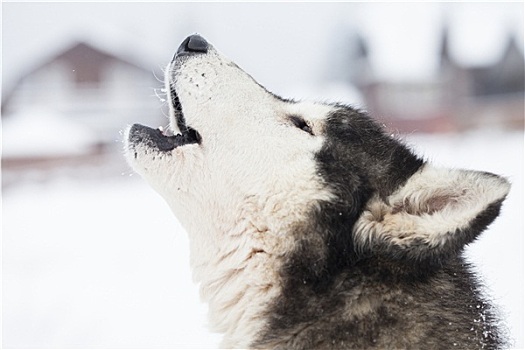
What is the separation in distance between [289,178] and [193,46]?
89 cm

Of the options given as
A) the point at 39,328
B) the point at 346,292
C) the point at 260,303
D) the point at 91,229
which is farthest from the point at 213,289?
the point at 91,229

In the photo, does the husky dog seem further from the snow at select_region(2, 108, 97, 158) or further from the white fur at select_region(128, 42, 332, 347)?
the snow at select_region(2, 108, 97, 158)

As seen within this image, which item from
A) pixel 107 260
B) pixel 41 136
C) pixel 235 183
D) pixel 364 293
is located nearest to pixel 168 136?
pixel 235 183

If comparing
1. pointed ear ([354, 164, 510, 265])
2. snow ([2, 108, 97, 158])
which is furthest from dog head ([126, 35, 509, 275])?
snow ([2, 108, 97, 158])

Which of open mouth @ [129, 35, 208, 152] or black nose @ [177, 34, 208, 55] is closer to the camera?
open mouth @ [129, 35, 208, 152]

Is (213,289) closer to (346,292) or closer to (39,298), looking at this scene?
(346,292)

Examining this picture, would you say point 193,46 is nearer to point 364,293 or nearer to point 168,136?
point 168,136

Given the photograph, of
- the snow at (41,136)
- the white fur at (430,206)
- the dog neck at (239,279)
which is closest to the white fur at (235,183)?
the dog neck at (239,279)

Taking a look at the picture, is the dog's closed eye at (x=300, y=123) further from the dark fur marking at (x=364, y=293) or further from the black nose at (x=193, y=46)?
the black nose at (x=193, y=46)

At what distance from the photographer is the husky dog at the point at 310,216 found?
9.93 feet

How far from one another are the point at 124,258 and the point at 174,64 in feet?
19.0

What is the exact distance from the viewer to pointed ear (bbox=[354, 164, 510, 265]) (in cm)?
282

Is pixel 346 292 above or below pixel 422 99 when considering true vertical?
below

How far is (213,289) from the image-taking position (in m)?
3.43
